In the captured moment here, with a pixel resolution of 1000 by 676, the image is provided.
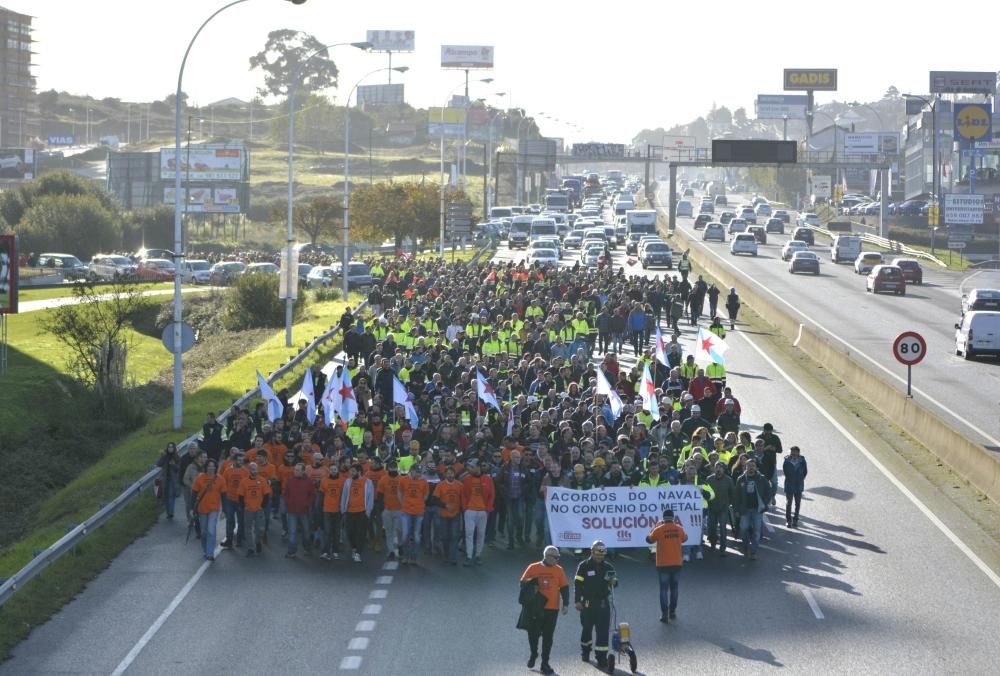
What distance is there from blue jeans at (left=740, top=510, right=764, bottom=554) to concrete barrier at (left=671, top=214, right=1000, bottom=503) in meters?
5.20

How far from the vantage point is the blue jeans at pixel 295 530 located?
21453mm

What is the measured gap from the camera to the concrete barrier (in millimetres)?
25359

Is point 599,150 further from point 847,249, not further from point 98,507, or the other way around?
point 98,507

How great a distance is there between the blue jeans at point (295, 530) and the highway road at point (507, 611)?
26 cm

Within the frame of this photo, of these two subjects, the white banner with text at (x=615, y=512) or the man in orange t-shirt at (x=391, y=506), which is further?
the man in orange t-shirt at (x=391, y=506)

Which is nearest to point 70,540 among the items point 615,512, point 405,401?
point 615,512

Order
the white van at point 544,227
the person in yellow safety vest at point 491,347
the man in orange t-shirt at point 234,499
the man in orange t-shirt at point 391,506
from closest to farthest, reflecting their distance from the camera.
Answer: the man in orange t-shirt at point 391,506 → the man in orange t-shirt at point 234,499 → the person in yellow safety vest at point 491,347 → the white van at point 544,227

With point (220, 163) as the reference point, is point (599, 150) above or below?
above

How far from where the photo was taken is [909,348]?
105 ft

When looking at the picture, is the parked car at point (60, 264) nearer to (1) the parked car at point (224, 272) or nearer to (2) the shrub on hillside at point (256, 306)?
(1) the parked car at point (224, 272)

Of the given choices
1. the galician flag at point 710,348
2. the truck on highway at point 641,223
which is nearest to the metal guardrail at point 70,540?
the galician flag at point 710,348

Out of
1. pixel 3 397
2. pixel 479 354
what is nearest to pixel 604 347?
pixel 479 354

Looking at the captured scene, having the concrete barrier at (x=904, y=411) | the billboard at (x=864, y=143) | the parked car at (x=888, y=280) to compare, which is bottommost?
the concrete barrier at (x=904, y=411)

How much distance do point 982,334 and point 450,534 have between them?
26.7m
